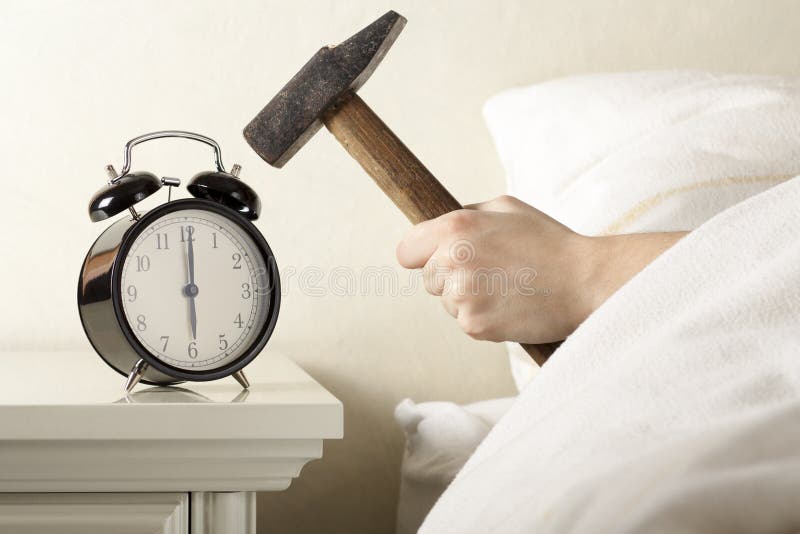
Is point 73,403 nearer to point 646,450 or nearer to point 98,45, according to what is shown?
point 646,450

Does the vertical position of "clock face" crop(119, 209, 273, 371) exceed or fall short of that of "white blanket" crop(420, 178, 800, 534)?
it exceeds it

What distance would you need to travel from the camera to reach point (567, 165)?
3.67ft

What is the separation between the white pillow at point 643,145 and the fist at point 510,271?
24 cm

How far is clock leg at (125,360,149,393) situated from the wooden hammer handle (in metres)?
0.31

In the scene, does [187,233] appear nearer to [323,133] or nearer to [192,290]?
[192,290]

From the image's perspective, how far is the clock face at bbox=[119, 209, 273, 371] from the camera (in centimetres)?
81

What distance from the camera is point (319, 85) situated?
834 millimetres

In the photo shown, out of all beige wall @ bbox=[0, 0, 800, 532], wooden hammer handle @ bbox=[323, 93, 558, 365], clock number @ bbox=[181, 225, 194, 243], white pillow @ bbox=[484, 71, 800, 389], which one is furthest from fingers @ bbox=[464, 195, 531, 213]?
beige wall @ bbox=[0, 0, 800, 532]

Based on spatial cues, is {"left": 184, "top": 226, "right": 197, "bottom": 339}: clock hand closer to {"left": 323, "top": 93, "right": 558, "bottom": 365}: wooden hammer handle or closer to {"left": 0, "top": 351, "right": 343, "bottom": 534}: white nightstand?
{"left": 0, "top": 351, "right": 343, "bottom": 534}: white nightstand

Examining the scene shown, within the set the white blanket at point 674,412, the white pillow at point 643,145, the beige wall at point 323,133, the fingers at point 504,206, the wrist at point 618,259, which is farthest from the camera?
the beige wall at point 323,133

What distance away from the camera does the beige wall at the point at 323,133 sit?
119cm

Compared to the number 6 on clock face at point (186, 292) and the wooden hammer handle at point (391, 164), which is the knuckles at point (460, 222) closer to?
the wooden hammer handle at point (391, 164)

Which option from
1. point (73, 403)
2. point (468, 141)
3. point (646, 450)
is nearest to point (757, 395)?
point (646, 450)

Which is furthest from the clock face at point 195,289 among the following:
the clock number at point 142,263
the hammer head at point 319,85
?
the hammer head at point 319,85
